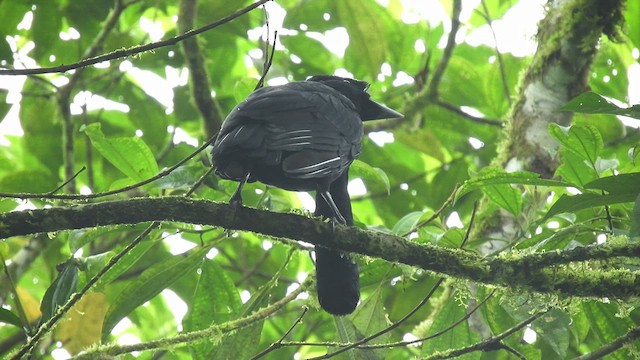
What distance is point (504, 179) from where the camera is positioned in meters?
3.16

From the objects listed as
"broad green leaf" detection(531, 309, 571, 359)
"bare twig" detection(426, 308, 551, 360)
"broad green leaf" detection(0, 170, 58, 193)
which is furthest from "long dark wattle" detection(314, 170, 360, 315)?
"broad green leaf" detection(0, 170, 58, 193)

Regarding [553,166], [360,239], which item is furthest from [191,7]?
[360,239]

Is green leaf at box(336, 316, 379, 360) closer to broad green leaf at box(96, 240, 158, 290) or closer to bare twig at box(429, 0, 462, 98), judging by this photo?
broad green leaf at box(96, 240, 158, 290)

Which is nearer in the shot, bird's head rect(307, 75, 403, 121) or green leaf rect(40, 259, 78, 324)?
green leaf rect(40, 259, 78, 324)

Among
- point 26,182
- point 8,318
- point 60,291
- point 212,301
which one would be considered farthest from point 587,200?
point 26,182

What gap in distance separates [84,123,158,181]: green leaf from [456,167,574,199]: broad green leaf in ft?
4.39

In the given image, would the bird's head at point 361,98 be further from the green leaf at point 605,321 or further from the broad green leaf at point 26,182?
the broad green leaf at point 26,182

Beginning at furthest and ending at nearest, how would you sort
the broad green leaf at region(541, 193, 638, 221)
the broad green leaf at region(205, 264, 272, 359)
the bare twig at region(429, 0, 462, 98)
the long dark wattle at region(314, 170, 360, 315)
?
1. the bare twig at region(429, 0, 462, 98)
2. the broad green leaf at region(205, 264, 272, 359)
3. the long dark wattle at region(314, 170, 360, 315)
4. the broad green leaf at region(541, 193, 638, 221)

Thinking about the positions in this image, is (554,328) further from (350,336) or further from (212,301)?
(212,301)

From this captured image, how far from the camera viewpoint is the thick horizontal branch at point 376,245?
261cm

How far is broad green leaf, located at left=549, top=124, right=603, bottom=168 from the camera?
3178 mm

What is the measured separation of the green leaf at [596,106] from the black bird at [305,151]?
3.23ft

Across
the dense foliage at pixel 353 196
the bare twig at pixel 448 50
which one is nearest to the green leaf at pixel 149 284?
the dense foliage at pixel 353 196

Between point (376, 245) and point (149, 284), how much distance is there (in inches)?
51.4
